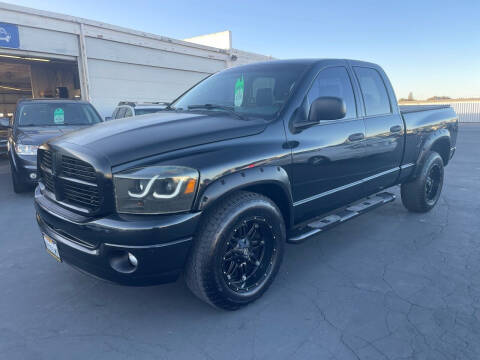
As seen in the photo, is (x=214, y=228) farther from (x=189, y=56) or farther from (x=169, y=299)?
(x=189, y=56)

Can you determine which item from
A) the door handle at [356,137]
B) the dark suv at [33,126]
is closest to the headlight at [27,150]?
the dark suv at [33,126]

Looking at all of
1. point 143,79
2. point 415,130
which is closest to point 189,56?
point 143,79

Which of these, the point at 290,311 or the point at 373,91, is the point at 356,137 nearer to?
the point at 373,91

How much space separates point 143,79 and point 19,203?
10.6 m

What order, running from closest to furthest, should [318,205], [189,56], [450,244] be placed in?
1. [318,205]
2. [450,244]
3. [189,56]

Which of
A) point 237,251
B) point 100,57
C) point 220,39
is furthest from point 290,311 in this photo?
point 220,39

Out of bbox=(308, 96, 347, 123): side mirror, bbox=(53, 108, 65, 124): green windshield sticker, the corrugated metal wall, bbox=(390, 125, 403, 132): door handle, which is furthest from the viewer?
the corrugated metal wall

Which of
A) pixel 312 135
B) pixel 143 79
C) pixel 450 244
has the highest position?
pixel 143 79

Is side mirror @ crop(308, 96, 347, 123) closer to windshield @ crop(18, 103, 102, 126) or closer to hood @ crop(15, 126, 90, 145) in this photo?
hood @ crop(15, 126, 90, 145)

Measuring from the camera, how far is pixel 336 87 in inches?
139

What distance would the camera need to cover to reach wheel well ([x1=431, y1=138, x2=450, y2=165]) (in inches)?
197

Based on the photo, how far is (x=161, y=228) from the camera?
2164 millimetres

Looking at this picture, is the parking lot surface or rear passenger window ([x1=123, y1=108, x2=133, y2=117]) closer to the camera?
the parking lot surface

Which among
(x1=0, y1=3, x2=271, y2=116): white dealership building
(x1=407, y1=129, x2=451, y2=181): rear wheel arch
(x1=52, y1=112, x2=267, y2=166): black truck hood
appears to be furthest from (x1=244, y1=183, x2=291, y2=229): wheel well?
(x1=0, y1=3, x2=271, y2=116): white dealership building
